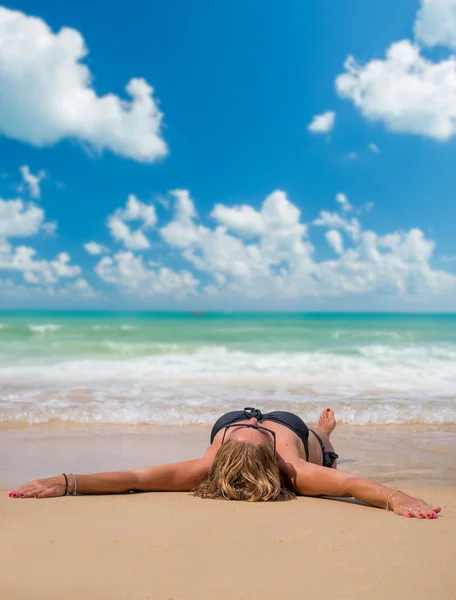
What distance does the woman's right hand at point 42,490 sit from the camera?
3754 mm

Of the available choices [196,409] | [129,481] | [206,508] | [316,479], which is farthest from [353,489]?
[196,409]

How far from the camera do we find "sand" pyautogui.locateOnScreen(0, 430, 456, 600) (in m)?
2.41

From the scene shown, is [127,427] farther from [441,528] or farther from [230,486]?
[441,528]

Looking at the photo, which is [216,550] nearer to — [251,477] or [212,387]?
[251,477]

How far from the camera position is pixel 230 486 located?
363 centimetres

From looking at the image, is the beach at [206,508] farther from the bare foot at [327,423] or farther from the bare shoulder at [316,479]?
the bare foot at [327,423]

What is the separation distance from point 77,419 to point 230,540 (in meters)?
4.93

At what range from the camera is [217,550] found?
2846mm

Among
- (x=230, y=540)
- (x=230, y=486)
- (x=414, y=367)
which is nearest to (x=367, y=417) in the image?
(x=230, y=486)

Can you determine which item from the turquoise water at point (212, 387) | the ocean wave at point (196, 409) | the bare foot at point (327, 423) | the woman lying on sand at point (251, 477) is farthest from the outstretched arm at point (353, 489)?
the turquoise water at point (212, 387)

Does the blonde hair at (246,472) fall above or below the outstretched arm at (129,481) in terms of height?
above

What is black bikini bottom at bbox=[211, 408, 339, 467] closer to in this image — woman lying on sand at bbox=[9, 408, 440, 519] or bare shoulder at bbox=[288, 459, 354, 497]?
woman lying on sand at bbox=[9, 408, 440, 519]

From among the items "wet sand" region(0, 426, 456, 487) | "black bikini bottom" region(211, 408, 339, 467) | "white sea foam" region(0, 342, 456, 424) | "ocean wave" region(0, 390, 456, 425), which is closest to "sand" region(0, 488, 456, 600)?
"black bikini bottom" region(211, 408, 339, 467)

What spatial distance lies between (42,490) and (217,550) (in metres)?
1.57
